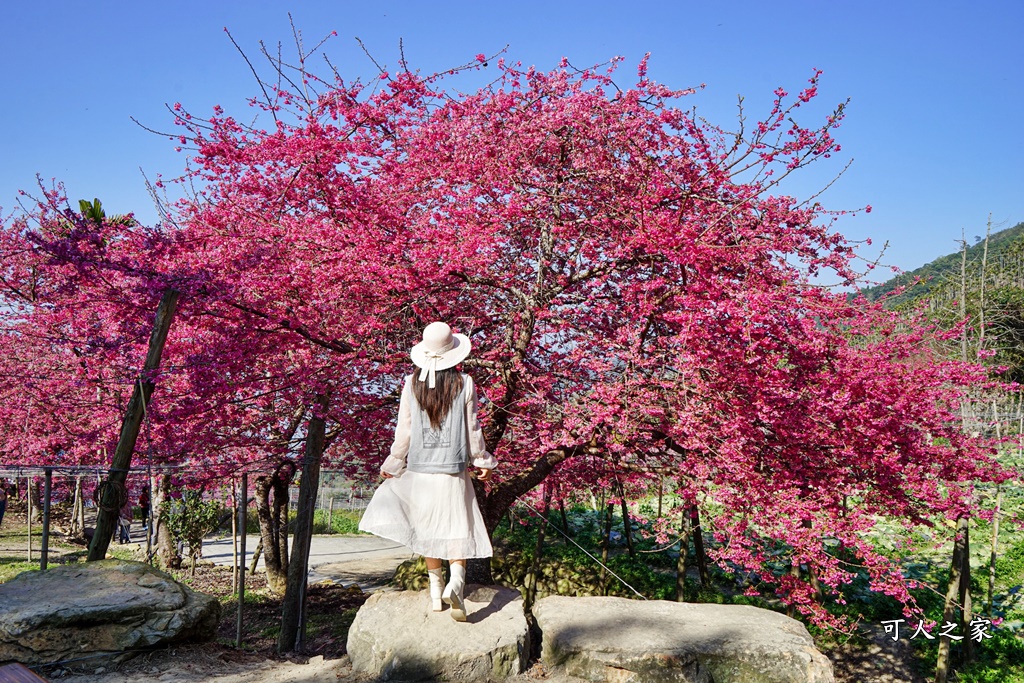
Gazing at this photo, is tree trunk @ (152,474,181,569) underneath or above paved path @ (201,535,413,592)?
above

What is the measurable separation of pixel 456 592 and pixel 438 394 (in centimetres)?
121

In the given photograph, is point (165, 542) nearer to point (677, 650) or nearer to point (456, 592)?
point (456, 592)

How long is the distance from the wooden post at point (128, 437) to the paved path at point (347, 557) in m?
6.01

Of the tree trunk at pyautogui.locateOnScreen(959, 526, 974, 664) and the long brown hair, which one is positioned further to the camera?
the tree trunk at pyautogui.locateOnScreen(959, 526, 974, 664)

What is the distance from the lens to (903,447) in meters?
5.82

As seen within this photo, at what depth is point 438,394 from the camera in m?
4.47

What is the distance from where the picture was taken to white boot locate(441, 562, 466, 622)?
4371 millimetres

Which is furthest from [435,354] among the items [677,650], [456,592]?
[677,650]

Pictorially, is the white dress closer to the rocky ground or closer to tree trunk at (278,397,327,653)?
the rocky ground

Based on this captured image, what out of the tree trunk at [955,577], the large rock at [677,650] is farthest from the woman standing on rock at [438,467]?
the tree trunk at [955,577]

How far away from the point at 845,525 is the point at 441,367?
3.34 metres

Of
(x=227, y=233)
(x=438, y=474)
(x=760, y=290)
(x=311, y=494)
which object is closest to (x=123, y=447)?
(x=311, y=494)

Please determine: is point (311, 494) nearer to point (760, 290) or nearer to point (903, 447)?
point (760, 290)

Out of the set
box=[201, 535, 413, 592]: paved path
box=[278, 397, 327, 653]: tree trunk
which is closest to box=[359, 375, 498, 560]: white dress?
box=[278, 397, 327, 653]: tree trunk
